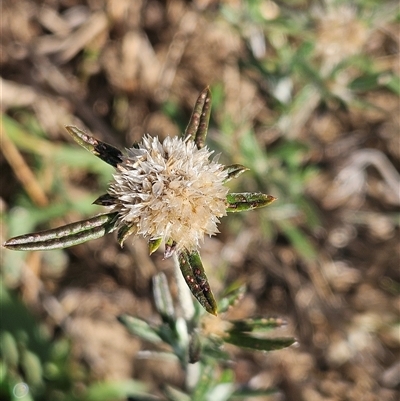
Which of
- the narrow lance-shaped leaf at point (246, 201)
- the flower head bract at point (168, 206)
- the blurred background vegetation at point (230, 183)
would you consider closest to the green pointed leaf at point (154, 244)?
the flower head bract at point (168, 206)

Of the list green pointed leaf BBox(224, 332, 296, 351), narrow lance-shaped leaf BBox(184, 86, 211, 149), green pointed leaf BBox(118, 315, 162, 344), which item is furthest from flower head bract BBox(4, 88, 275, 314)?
green pointed leaf BBox(118, 315, 162, 344)

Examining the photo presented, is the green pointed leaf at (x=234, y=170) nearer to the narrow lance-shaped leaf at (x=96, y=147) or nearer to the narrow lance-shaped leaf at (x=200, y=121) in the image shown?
the narrow lance-shaped leaf at (x=200, y=121)

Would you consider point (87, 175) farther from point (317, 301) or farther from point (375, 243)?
point (375, 243)

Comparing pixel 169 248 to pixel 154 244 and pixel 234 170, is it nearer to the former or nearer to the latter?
pixel 154 244

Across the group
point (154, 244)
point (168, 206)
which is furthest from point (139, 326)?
point (168, 206)

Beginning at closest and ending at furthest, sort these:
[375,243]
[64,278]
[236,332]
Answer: [236,332] → [64,278] → [375,243]

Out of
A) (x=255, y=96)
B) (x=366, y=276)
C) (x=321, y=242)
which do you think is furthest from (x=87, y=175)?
(x=366, y=276)
